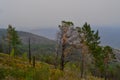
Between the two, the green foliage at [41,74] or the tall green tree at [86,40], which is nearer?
the green foliage at [41,74]

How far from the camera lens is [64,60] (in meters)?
71.1

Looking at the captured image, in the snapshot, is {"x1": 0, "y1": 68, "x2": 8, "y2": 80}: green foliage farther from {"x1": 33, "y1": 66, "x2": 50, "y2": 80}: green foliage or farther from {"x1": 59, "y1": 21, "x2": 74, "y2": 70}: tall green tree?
{"x1": 59, "y1": 21, "x2": 74, "y2": 70}: tall green tree

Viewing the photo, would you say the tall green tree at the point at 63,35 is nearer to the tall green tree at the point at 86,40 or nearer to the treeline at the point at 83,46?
the treeline at the point at 83,46

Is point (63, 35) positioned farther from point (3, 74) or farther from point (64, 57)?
point (3, 74)

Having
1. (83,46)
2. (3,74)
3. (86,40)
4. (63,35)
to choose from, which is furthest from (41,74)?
(86,40)

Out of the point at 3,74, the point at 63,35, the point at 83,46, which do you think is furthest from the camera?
the point at 83,46

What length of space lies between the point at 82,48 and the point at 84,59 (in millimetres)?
3795

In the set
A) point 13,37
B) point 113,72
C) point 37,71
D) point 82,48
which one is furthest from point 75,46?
point 113,72

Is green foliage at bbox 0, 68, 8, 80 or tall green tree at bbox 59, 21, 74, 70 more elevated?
tall green tree at bbox 59, 21, 74, 70

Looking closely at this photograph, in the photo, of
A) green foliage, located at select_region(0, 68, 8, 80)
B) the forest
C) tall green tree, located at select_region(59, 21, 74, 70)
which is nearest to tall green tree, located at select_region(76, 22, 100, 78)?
the forest

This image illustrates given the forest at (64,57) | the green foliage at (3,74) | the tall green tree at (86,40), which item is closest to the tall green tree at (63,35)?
the forest at (64,57)

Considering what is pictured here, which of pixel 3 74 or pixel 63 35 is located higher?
pixel 63 35

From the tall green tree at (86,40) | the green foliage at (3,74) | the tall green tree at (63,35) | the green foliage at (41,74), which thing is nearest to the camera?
the green foliage at (41,74)

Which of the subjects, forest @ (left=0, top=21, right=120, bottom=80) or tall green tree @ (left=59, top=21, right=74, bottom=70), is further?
tall green tree @ (left=59, top=21, right=74, bottom=70)
